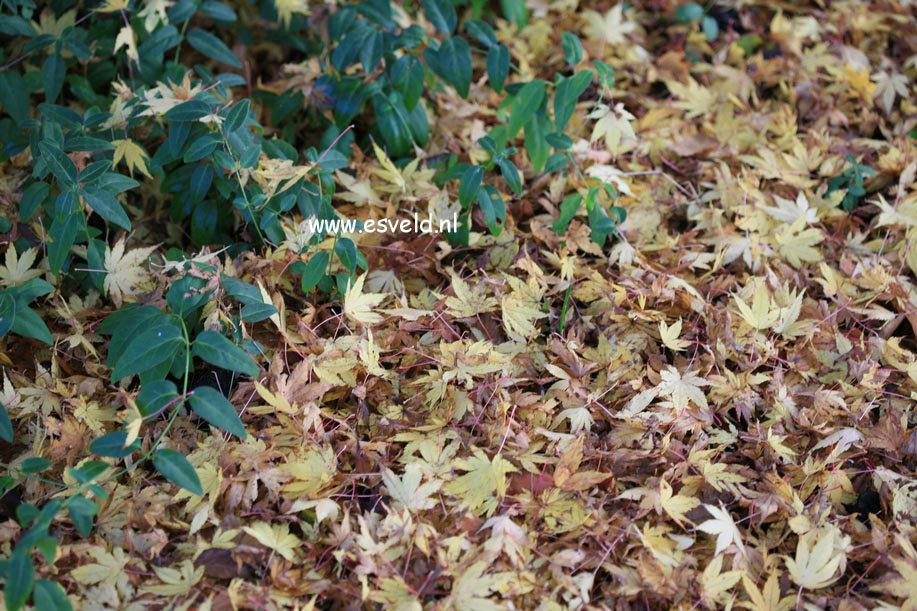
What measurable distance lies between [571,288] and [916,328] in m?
0.89

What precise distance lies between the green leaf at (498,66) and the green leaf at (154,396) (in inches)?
49.6

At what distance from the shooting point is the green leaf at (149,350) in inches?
63.1

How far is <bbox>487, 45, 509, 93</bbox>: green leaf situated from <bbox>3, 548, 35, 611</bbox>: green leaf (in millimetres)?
1649

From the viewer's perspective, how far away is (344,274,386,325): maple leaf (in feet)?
6.25

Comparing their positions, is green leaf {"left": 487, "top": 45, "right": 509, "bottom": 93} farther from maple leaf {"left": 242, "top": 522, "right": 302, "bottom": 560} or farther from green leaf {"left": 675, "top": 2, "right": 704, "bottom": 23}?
maple leaf {"left": 242, "top": 522, "right": 302, "bottom": 560}

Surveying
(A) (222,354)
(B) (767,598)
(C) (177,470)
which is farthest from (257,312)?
(B) (767,598)

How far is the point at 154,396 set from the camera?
5.13 feet

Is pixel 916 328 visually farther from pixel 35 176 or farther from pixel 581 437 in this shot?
pixel 35 176

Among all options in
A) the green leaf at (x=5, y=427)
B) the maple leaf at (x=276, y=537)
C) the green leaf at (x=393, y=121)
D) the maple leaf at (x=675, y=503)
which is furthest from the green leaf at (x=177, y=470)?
the green leaf at (x=393, y=121)

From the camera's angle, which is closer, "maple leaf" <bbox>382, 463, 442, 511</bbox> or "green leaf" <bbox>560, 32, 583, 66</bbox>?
"maple leaf" <bbox>382, 463, 442, 511</bbox>

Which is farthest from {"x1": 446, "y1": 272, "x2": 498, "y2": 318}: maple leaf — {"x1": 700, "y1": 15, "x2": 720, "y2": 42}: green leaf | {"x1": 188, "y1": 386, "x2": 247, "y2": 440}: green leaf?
{"x1": 700, "y1": 15, "x2": 720, "y2": 42}: green leaf

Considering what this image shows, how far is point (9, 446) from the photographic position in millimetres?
1786

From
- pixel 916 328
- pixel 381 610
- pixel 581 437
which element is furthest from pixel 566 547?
pixel 916 328

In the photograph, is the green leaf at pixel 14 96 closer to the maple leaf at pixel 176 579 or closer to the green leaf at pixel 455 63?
the green leaf at pixel 455 63
